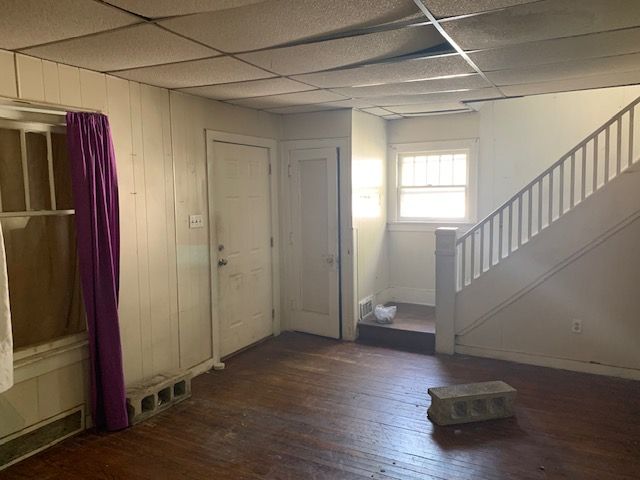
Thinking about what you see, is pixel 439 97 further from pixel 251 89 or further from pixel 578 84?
pixel 251 89

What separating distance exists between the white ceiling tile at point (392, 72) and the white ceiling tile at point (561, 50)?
0.55ft

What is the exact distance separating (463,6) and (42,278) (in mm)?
2953

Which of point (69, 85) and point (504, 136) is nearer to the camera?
point (69, 85)

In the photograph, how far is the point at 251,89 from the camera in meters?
3.86

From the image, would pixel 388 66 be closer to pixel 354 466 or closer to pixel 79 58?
pixel 79 58

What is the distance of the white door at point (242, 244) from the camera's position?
14.9 feet

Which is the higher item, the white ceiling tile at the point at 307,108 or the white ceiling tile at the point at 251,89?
the white ceiling tile at the point at 307,108

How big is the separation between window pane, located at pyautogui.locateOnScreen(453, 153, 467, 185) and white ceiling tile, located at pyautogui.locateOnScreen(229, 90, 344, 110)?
79.5 inches

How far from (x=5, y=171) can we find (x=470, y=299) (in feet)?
12.8

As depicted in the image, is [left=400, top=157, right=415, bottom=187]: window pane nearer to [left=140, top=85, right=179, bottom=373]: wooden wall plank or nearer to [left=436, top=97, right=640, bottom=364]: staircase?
[left=436, top=97, right=640, bottom=364]: staircase

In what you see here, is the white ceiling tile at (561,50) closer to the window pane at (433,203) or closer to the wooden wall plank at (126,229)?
the wooden wall plank at (126,229)

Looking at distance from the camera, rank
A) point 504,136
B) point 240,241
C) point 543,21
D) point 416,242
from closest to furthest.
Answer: point 543,21 < point 240,241 < point 504,136 < point 416,242

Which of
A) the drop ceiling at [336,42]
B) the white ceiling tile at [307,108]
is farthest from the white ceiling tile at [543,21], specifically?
the white ceiling tile at [307,108]

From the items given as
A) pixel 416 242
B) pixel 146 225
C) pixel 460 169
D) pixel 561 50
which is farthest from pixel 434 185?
pixel 146 225
